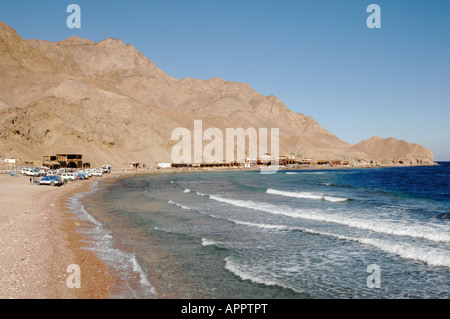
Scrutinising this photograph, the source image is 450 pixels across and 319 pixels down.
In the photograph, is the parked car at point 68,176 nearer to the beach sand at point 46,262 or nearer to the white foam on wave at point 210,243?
the beach sand at point 46,262

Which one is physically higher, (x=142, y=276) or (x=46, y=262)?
(x=46, y=262)

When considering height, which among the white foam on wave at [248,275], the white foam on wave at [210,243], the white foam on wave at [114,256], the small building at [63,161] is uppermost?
the small building at [63,161]

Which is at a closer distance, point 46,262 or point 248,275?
point 248,275

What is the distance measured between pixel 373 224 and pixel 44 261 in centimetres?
1768

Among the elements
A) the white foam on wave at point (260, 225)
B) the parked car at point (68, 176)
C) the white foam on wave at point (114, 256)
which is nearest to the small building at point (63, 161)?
the parked car at point (68, 176)

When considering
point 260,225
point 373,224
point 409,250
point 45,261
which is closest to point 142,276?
point 45,261

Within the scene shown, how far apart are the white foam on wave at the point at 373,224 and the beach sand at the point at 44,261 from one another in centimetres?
1472

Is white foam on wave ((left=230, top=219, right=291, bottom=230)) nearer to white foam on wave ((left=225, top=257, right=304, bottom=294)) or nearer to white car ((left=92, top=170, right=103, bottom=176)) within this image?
white foam on wave ((left=225, top=257, right=304, bottom=294))

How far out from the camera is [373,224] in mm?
21234

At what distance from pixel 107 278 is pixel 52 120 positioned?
333 ft

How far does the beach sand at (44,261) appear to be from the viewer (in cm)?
1001

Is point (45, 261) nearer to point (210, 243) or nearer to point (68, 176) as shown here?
point (210, 243)
